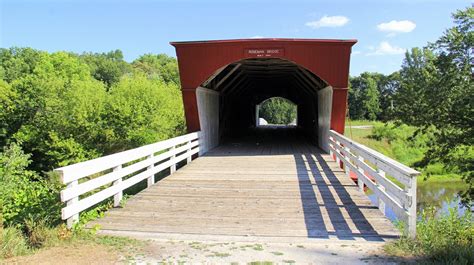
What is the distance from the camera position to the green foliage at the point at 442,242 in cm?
346

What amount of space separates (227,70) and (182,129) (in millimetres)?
8074

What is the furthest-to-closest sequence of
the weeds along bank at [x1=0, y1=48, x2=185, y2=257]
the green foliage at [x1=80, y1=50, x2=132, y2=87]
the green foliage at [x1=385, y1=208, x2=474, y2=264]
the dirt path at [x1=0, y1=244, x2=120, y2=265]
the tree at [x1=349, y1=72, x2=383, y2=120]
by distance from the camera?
the green foliage at [x1=80, y1=50, x2=132, y2=87] < the tree at [x1=349, y1=72, x2=383, y2=120] < the weeds along bank at [x1=0, y1=48, x2=185, y2=257] < the dirt path at [x1=0, y1=244, x2=120, y2=265] < the green foliage at [x1=385, y1=208, x2=474, y2=264]

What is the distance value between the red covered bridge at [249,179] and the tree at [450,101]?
2.21 metres

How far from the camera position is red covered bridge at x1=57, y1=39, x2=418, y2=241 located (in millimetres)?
4680

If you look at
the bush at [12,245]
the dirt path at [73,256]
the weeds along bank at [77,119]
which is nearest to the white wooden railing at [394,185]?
the dirt path at [73,256]

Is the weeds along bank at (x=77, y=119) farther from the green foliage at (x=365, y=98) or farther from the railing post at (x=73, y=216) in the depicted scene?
the green foliage at (x=365, y=98)

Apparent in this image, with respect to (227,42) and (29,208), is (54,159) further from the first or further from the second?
(29,208)

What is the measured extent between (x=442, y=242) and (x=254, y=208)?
8.29ft

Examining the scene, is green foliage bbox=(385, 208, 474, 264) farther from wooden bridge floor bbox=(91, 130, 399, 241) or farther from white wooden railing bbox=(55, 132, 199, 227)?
white wooden railing bbox=(55, 132, 199, 227)

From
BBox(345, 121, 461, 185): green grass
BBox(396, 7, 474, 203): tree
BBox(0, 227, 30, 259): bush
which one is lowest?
BBox(345, 121, 461, 185): green grass

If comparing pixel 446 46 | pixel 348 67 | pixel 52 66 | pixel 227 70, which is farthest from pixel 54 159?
pixel 52 66

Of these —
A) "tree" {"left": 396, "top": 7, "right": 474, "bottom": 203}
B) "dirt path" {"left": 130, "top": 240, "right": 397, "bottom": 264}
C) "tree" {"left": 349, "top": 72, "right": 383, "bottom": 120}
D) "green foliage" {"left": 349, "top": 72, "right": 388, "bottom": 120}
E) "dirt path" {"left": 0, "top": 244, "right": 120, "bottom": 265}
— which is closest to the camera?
"dirt path" {"left": 0, "top": 244, "right": 120, "bottom": 265}

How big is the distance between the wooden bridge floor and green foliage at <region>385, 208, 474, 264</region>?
36 cm

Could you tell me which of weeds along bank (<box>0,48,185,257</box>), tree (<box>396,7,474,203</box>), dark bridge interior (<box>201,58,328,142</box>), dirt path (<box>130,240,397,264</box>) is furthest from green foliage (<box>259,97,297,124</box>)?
dirt path (<box>130,240,397,264</box>)
